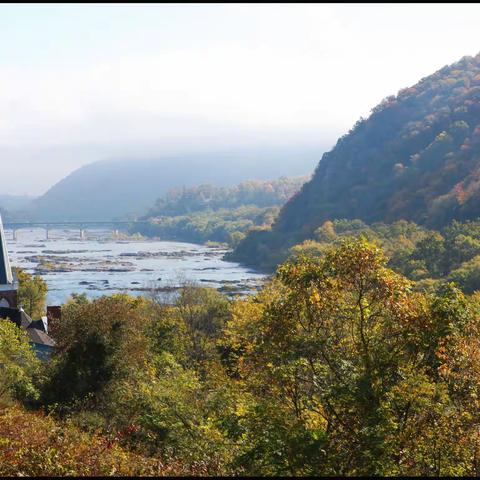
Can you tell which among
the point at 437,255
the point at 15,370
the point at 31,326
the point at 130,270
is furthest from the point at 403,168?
the point at 15,370

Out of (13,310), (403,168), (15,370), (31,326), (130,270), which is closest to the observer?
(15,370)

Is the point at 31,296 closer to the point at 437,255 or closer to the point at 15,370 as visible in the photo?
the point at 15,370

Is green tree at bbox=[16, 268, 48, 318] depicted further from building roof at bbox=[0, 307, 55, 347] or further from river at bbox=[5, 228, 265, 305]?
river at bbox=[5, 228, 265, 305]

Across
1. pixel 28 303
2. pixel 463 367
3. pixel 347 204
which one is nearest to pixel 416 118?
pixel 347 204

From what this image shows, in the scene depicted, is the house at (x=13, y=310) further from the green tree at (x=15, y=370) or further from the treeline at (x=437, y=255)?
the treeline at (x=437, y=255)

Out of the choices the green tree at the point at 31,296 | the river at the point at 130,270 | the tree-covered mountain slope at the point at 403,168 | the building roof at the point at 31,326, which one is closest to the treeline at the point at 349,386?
the building roof at the point at 31,326

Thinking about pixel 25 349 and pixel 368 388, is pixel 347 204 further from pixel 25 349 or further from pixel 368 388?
pixel 368 388
